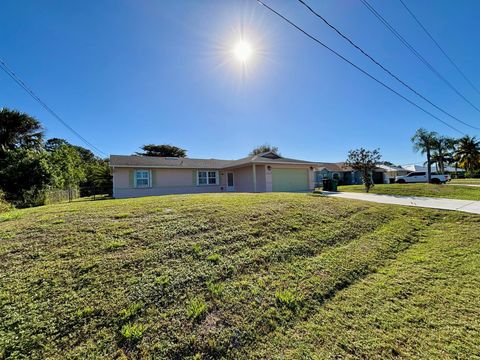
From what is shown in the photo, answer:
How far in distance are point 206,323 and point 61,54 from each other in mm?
11815

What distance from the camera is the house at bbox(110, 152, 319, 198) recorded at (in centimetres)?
1537

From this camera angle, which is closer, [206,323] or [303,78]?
[206,323]

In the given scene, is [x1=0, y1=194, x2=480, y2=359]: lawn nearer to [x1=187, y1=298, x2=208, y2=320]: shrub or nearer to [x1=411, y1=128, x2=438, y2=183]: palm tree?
[x1=187, y1=298, x2=208, y2=320]: shrub

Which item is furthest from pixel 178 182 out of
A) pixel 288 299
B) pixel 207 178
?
pixel 288 299

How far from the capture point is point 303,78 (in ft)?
32.8

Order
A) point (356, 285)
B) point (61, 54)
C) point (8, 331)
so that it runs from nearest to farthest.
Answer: point (8, 331)
point (356, 285)
point (61, 54)

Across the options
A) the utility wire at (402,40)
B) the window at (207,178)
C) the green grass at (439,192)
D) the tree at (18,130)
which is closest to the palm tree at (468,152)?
the green grass at (439,192)

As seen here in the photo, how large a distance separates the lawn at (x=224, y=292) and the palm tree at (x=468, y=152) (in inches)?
1989

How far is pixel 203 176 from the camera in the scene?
18.3m

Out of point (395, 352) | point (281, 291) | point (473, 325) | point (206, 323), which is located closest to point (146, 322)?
point (206, 323)

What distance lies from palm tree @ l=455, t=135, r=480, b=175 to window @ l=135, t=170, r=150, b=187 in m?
55.4

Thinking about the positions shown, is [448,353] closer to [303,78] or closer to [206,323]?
[206,323]

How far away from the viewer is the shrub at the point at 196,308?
2.55 meters

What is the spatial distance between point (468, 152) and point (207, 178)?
50.7 m
